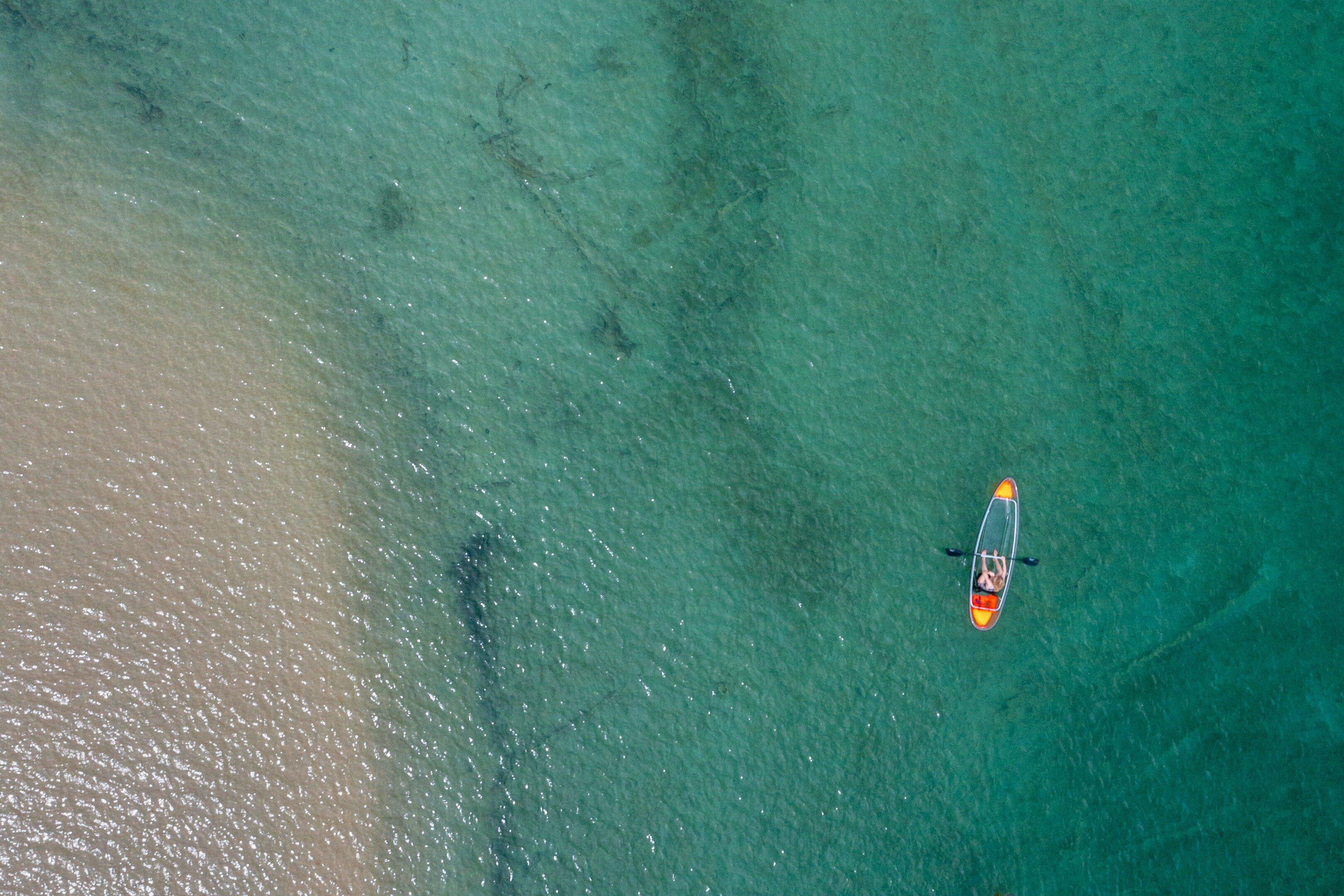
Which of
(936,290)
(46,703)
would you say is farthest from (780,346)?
(46,703)

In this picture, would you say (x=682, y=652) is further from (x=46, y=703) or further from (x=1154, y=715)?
(x=46, y=703)

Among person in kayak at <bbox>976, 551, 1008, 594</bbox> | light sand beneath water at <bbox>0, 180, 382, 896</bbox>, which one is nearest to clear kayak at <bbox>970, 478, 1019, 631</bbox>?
person in kayak at <bbox>976, 551, 1008, 594</bbox>

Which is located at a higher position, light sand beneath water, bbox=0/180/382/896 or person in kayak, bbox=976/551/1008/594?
light sand beneath water, bbox=0/180/382/896

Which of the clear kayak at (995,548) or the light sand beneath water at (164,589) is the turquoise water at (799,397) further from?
the light sand beneath water at (164,589)

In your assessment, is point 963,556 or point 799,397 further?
point 799,397

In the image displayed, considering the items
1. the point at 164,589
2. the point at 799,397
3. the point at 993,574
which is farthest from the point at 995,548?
the point at 164,589

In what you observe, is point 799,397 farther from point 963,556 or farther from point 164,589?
point 164,589

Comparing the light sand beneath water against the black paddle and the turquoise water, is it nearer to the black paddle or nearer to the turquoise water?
the turquoise water
